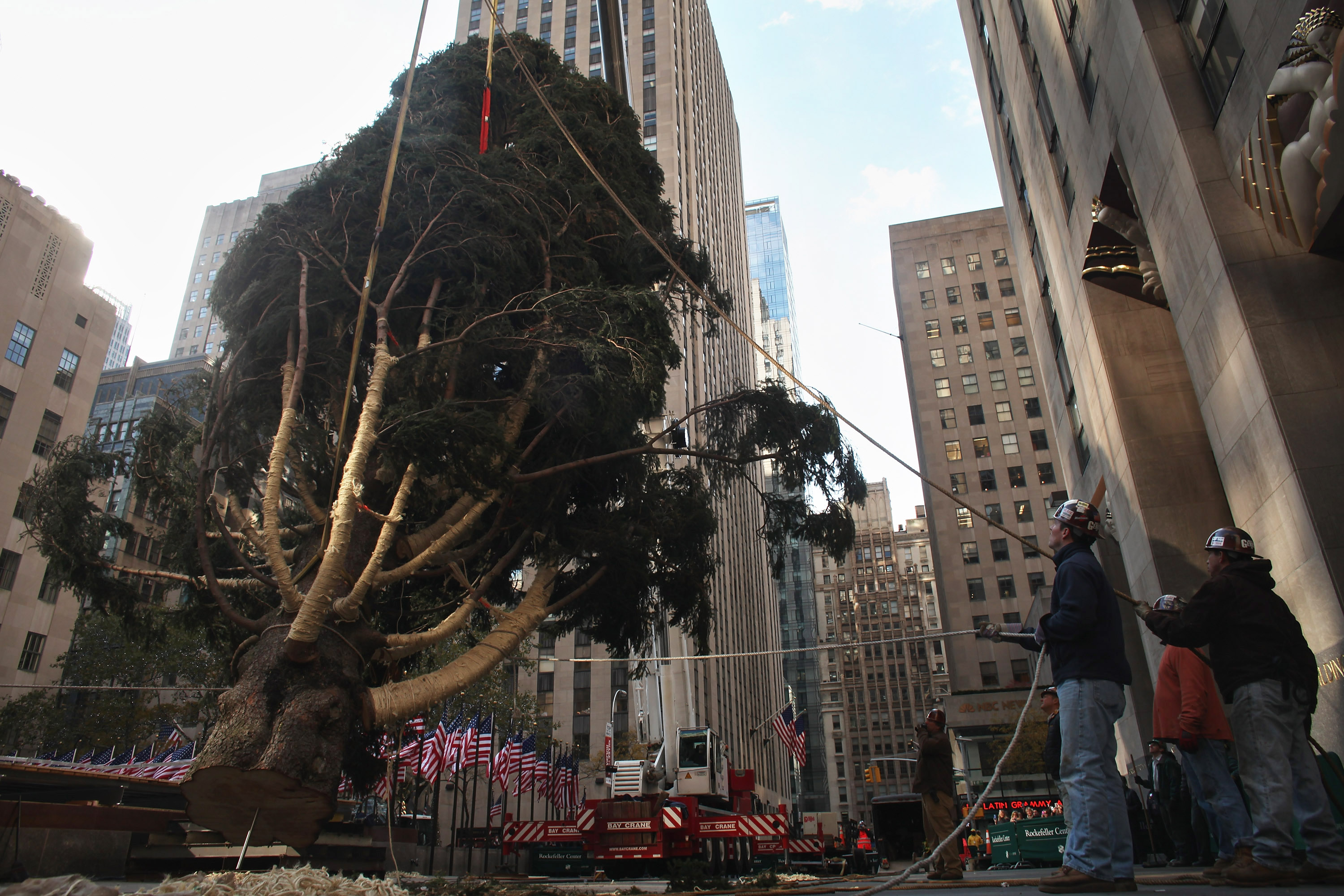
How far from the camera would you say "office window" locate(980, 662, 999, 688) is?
50.4 meters

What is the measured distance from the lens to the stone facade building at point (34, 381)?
3722 cm

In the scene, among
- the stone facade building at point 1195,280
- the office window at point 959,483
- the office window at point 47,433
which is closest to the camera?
the stone facade building at point 1195,280

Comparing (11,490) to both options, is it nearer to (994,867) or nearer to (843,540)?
(843,540)

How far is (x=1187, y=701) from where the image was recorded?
641cm

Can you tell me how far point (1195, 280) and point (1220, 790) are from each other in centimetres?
884

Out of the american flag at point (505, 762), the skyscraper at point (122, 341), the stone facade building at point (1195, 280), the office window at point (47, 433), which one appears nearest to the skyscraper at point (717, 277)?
the american flag at point (505, 762)

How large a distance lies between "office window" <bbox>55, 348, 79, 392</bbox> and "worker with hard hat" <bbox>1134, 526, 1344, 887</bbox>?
49.6 m

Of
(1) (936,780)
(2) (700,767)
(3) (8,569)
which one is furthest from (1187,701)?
(3) (8,569)

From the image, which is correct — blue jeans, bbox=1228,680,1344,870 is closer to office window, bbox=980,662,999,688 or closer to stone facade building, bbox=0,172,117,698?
stone facade building, bbox=0,172,117,698

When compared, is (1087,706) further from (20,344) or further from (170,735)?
(170,735)

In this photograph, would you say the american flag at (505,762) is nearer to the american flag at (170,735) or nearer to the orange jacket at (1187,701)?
the american flag at (170,735)

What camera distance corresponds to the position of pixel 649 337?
13641 mm

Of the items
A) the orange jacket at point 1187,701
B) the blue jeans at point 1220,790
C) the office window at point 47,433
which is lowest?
the blue jeans at point 1220,790

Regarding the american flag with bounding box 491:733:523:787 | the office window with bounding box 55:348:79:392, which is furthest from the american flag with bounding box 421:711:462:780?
the office window with bounding box 55:348:79:392
